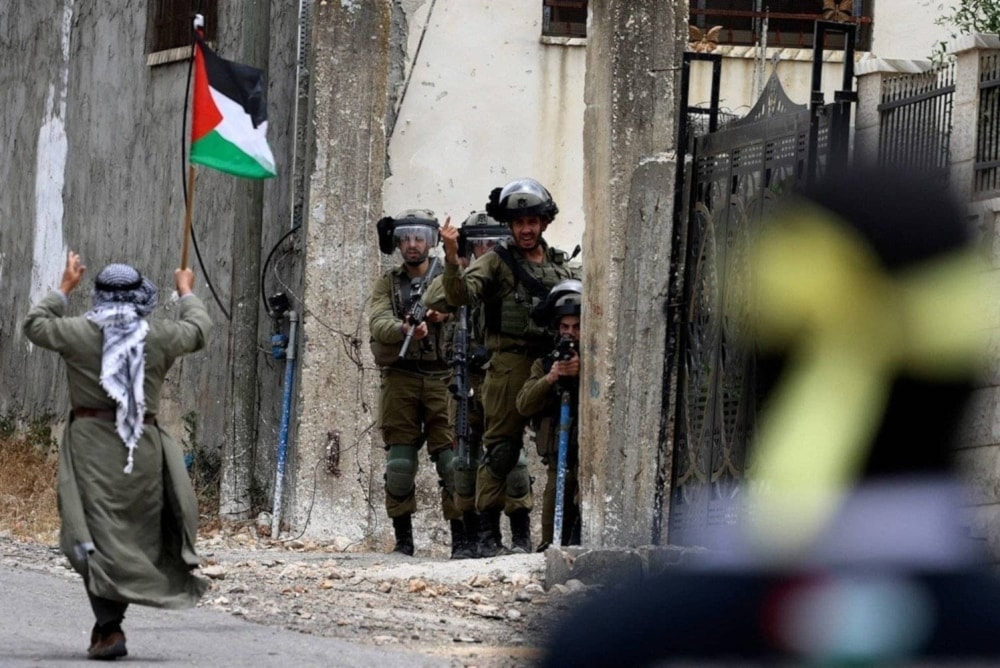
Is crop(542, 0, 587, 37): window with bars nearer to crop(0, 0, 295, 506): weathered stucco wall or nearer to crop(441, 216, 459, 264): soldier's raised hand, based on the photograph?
crop(0, 0, 295, 506): weathered stucco wall

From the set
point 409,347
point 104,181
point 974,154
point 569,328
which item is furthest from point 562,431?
point 104,181

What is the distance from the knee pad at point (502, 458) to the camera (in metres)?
10.7

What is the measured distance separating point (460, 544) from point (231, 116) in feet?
9.48

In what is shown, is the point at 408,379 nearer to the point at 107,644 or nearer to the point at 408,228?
the point at 408,228

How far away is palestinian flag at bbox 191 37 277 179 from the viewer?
30.7ft

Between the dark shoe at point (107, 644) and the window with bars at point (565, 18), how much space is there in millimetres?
6965

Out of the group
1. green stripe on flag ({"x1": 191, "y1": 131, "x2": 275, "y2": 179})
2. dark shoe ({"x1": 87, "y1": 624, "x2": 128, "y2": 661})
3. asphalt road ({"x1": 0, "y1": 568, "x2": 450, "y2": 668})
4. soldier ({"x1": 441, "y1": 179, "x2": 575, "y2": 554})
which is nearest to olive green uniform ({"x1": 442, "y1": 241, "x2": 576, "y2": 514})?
soldier ({"x1": 441, "y1": 179, "x2": 575, "y2": 554})

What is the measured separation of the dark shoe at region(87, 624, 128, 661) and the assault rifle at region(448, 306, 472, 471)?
3.94 m

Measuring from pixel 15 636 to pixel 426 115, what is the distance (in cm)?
599

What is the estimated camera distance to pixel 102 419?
25.3 feet

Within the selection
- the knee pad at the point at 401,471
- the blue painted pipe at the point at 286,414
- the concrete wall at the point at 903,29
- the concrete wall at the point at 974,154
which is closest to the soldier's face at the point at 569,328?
the knee pad at the point at 401,471

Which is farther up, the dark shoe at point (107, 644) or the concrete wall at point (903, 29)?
the concrete wall at point (903, 29)

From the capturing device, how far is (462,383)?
438 inches

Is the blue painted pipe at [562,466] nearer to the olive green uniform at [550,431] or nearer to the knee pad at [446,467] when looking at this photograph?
the olive green uniform at [550,431]
